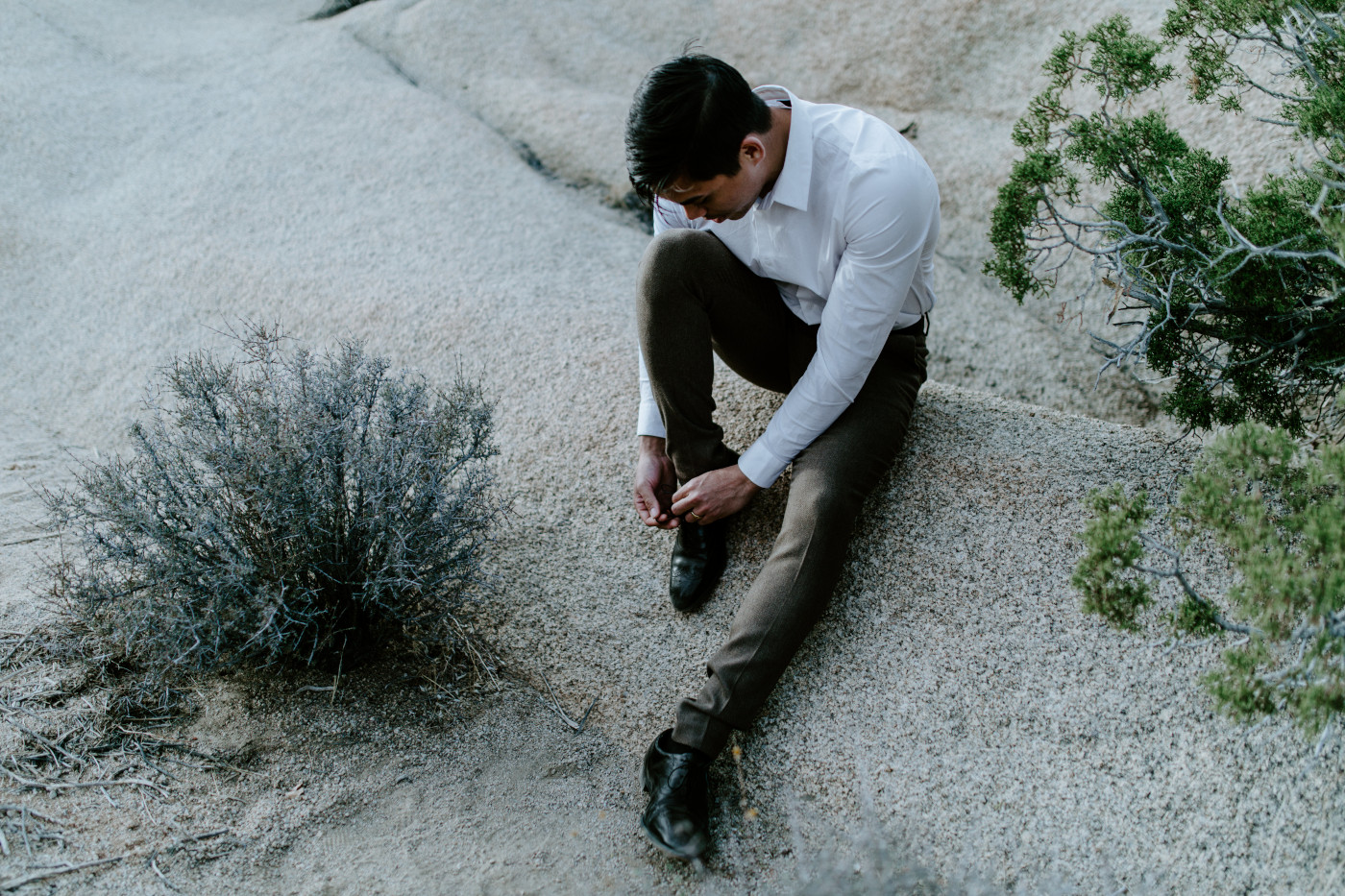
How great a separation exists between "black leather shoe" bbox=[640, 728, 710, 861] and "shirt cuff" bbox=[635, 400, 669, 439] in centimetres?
83

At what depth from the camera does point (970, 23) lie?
4.70 m

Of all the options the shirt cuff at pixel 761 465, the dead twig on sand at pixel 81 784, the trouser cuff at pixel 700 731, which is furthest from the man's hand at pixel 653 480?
the dead twig on sand at pixel 81 784

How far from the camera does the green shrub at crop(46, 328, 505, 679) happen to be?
6.56 feet

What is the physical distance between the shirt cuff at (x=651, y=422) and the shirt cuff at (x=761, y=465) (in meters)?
0.31

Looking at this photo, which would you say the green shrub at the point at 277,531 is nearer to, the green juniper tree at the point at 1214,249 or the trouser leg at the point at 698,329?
the trouser leg at the point at 698,329

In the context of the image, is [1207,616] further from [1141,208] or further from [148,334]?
[148,334]

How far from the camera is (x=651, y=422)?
248 cm

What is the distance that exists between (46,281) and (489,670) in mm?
3151

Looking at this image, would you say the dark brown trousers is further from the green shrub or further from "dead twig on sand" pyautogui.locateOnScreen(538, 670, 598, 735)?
the green shrub

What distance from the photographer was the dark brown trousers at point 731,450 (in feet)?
6.56

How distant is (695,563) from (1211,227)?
1.62 m

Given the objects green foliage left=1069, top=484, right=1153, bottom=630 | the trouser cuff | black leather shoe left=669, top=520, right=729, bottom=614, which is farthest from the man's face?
the trouser cuff

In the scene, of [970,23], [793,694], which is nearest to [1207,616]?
[793,694]

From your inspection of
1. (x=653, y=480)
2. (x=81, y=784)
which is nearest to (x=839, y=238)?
(x=653, y=480)
